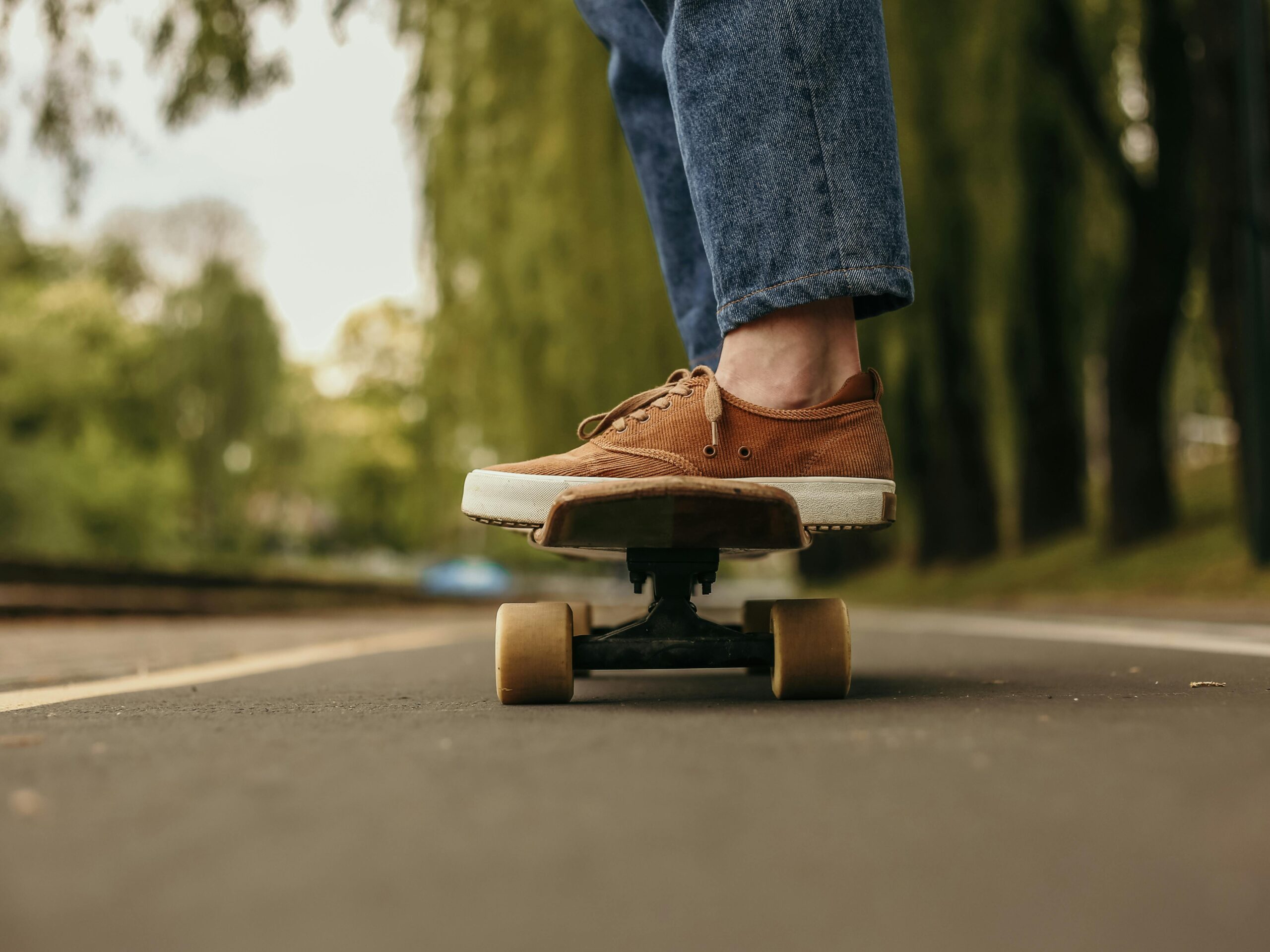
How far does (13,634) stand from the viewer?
6.15 meters

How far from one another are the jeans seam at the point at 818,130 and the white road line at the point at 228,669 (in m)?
1.43

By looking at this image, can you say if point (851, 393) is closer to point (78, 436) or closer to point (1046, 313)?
point (1046, 313)

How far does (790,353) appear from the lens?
2.07 metres

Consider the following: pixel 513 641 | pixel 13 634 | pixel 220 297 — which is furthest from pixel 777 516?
pixel 220 297

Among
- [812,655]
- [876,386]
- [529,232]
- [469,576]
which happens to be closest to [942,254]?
[529,232]

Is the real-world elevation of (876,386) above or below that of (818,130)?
below

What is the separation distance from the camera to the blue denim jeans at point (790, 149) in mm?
2004

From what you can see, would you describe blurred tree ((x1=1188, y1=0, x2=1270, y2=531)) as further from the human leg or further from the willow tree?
the human leg

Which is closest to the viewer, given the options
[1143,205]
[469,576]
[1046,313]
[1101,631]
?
[1101,631]

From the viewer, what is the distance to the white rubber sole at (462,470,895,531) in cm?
202

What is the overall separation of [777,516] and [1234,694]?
2.27ft

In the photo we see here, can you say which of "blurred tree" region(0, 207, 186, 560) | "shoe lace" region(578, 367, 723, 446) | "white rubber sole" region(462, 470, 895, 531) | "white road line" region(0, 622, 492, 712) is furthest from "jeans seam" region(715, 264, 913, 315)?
"blurred tree" region(0, 207, 186, 560)

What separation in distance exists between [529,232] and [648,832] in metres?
9.82

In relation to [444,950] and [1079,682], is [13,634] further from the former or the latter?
[444,950]
